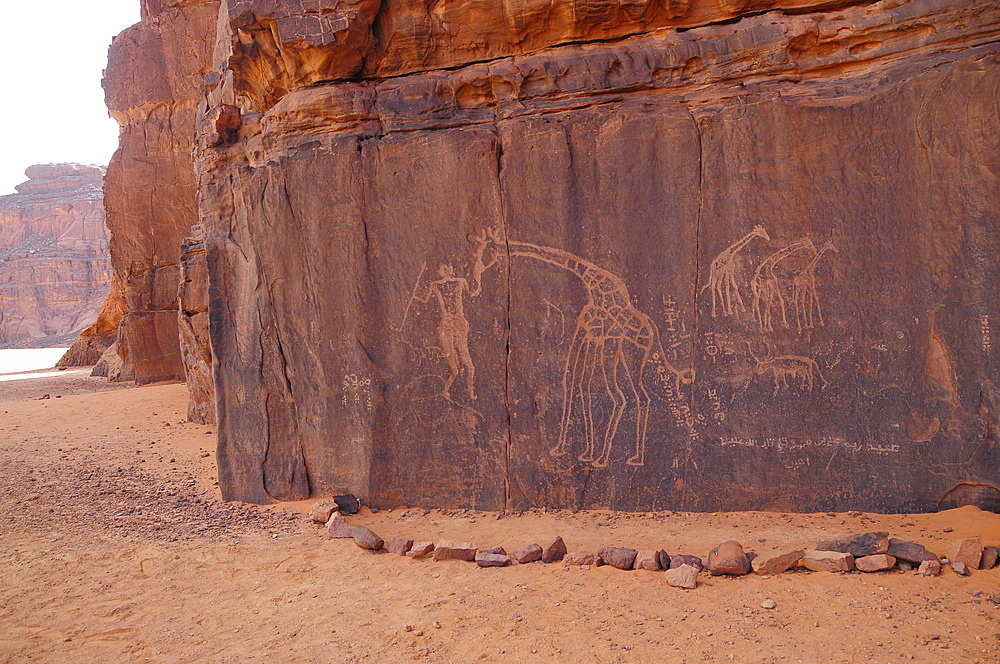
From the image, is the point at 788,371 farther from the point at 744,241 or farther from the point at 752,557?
the point at 752,557

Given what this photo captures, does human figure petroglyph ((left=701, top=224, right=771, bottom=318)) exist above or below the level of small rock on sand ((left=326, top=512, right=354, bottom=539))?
above

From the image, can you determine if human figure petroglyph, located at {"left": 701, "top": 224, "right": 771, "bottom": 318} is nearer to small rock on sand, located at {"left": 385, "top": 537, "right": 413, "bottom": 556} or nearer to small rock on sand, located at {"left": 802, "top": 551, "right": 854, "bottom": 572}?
Result: small rock on sand, located at {"left": 802, "top": 551, "right": 854, "bottom": 572}

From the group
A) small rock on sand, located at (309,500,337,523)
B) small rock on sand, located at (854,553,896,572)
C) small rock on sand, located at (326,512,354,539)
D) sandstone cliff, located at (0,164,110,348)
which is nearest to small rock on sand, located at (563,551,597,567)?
small rock on sand, located at (854,553,896,572)

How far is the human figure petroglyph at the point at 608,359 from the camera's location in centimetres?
427

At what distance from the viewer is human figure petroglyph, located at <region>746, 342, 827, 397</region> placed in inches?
159

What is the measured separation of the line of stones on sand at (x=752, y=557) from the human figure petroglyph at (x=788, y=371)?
38.0 inches

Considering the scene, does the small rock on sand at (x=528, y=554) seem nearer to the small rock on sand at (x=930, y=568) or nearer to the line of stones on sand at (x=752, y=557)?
the line of stones on sand at (x=752, y=557)

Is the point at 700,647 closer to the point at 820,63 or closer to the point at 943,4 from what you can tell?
the point at 820,63

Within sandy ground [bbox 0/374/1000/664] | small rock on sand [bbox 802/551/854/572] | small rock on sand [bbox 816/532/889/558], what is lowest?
sandy ground [bbox 0/374/1000/664]

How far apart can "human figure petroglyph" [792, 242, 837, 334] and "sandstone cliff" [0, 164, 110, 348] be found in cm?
3800

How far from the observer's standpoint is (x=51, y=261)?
3600 cm

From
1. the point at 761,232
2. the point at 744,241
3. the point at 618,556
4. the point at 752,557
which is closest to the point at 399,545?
the point at 618,556

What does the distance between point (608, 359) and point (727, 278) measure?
0.90 metres

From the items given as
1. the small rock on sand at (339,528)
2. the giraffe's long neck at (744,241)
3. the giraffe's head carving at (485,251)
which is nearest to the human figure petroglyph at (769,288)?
the giraffe's long neck at (744,241)
